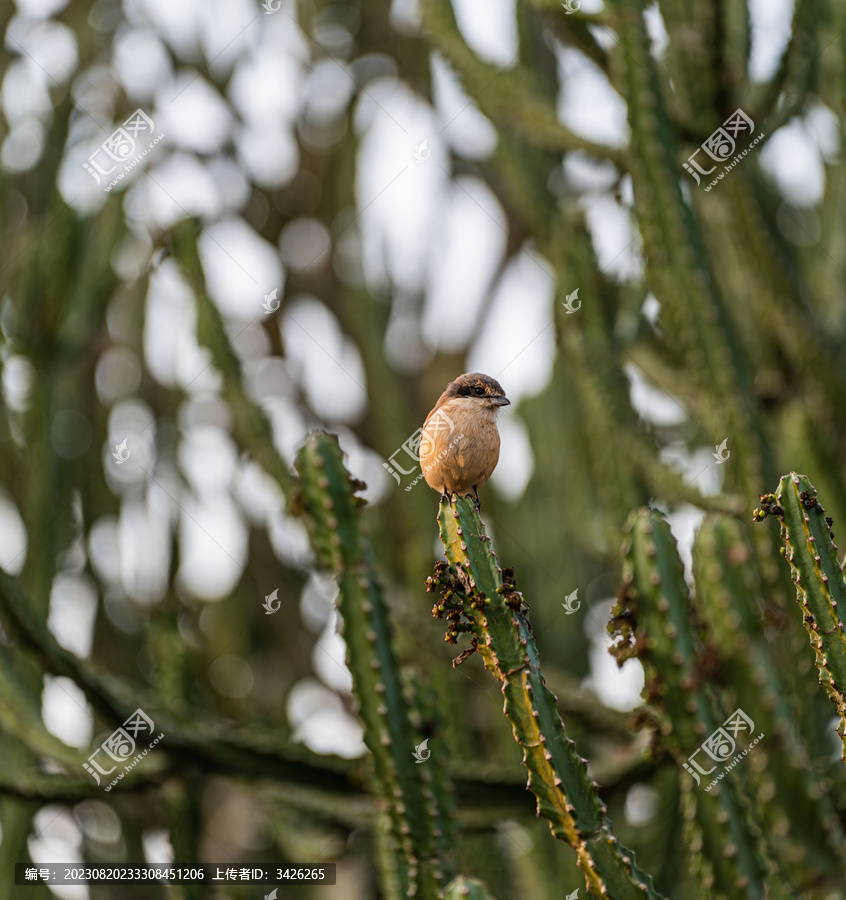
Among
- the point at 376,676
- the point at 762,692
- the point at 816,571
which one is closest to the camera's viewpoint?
the point at 816,571

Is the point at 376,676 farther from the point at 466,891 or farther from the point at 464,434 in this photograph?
the point at 464,434

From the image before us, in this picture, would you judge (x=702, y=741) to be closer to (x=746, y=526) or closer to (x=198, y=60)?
(x=746, y=526)

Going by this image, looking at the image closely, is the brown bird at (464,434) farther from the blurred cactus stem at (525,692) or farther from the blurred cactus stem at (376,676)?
the blurred cactus stem at (376,676)

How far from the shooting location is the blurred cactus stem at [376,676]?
9.23 ft

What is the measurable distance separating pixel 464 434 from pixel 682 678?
42.6 inches

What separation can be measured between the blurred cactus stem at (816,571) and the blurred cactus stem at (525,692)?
56 cm

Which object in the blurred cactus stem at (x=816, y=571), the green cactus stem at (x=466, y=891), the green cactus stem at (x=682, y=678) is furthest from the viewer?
the green cactus stem at (x=682, y=678)

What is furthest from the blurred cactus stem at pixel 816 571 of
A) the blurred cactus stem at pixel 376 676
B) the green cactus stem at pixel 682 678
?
the blurred cactus stem at pixel 376 676

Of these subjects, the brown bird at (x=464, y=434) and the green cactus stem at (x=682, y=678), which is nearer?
the brown bird at (x=464, y=434)

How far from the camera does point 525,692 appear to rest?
2.11 metres

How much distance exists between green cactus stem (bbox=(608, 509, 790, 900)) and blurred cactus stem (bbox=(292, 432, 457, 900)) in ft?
2.28

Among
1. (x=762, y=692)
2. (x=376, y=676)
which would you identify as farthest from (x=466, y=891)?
(x=762, y=692)

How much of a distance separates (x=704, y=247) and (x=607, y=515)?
130 cm

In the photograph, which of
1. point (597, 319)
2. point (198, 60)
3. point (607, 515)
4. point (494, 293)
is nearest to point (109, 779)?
point (607, 515)
